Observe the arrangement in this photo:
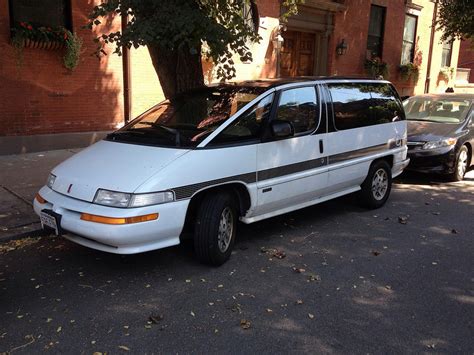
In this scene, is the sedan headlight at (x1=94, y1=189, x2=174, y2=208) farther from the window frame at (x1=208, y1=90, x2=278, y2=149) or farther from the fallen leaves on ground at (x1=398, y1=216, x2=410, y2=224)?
the fallen leaves on ground at (x1=398, y1=216, x2=410, y2=224)

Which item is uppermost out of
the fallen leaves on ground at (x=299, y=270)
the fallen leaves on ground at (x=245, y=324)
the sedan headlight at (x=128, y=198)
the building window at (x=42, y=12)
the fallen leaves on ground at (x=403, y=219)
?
the building window at (x=42, y=12)

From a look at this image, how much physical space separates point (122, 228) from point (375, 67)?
1448 cm

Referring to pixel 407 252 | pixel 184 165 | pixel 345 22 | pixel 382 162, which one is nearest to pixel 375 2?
pixel 345 22

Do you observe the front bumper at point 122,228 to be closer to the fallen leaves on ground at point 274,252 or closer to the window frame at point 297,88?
the fallen leaves on ground at point 274,252

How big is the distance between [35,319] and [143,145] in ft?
5.96

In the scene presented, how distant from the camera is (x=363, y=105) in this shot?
625 cm

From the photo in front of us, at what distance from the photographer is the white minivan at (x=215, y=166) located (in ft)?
13.1

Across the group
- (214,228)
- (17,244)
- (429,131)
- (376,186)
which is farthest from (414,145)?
(17,244)

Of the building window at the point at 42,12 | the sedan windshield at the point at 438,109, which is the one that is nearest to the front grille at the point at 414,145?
the sedan windshield at the point at 438,109

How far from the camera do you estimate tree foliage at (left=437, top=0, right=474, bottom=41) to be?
11.6 m

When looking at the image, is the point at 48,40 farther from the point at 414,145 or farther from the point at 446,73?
the point at 446,73

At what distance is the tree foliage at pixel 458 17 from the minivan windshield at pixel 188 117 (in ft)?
29.3

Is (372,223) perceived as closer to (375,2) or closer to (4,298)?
(4,298)

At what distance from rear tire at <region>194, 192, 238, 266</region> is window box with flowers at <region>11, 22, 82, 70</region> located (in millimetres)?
5901
